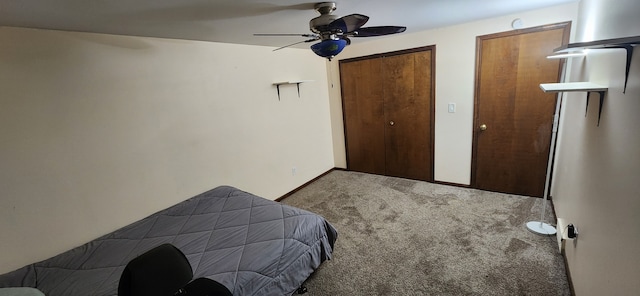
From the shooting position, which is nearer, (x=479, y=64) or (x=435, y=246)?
(x=435, y=246)

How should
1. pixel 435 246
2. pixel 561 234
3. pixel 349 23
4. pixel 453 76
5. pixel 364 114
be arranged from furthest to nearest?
pixel 364 114, pixel 453 76, pixel 435 246, pixel 561 234, pixel 349 23

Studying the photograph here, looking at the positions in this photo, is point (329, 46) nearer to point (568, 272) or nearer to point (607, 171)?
point (607, 171)

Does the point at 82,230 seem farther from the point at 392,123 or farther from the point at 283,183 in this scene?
the point at 392,123

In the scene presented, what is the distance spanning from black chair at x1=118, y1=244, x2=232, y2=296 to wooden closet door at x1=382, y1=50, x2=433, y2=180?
339 centimetres

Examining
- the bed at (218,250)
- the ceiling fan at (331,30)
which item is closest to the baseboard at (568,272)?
the bed at (218,250)

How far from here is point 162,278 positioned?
763 millimetres

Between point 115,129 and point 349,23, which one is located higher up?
point 349,23

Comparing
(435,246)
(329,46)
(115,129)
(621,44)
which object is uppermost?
(329,46)

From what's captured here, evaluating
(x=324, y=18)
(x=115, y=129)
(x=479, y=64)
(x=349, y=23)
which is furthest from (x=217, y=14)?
(x=479, y=64)

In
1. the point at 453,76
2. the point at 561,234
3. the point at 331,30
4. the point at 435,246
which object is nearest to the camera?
the point at 331,30

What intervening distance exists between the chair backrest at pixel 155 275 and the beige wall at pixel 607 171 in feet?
5.02

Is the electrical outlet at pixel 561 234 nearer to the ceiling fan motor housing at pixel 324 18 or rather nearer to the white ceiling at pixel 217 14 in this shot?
the white ceiling at pixel 217 14

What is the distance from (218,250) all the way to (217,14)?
1599mm

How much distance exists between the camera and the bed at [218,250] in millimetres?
1573
